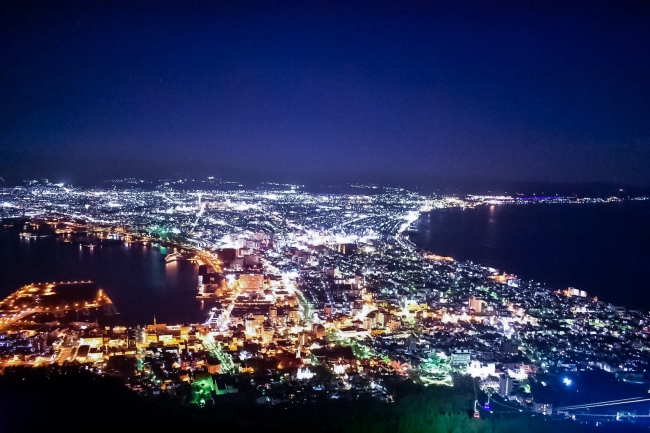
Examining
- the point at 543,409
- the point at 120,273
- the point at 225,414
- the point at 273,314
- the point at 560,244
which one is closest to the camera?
the point at 225,414

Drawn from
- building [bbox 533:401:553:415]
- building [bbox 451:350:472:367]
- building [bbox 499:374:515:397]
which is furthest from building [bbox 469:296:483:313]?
building [bbox 533:401:553:415]

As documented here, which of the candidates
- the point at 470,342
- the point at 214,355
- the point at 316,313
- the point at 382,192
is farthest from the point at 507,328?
the point at 382,192

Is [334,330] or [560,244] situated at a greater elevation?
[560,244]

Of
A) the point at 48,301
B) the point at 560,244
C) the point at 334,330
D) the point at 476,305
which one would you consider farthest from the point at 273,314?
the point at 560,244

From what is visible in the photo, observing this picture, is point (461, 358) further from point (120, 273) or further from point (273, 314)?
point (120, 273)

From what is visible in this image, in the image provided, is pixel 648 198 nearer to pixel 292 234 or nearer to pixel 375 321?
pixel 292 234

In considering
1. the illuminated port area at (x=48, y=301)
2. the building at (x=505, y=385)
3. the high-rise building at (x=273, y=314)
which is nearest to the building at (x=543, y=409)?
the building at (x=505, y=385)

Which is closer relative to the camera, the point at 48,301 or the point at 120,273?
the point at 48,301

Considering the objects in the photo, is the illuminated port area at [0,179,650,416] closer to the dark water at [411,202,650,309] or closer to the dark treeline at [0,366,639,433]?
the dark treeline at [0,366,639,433]
